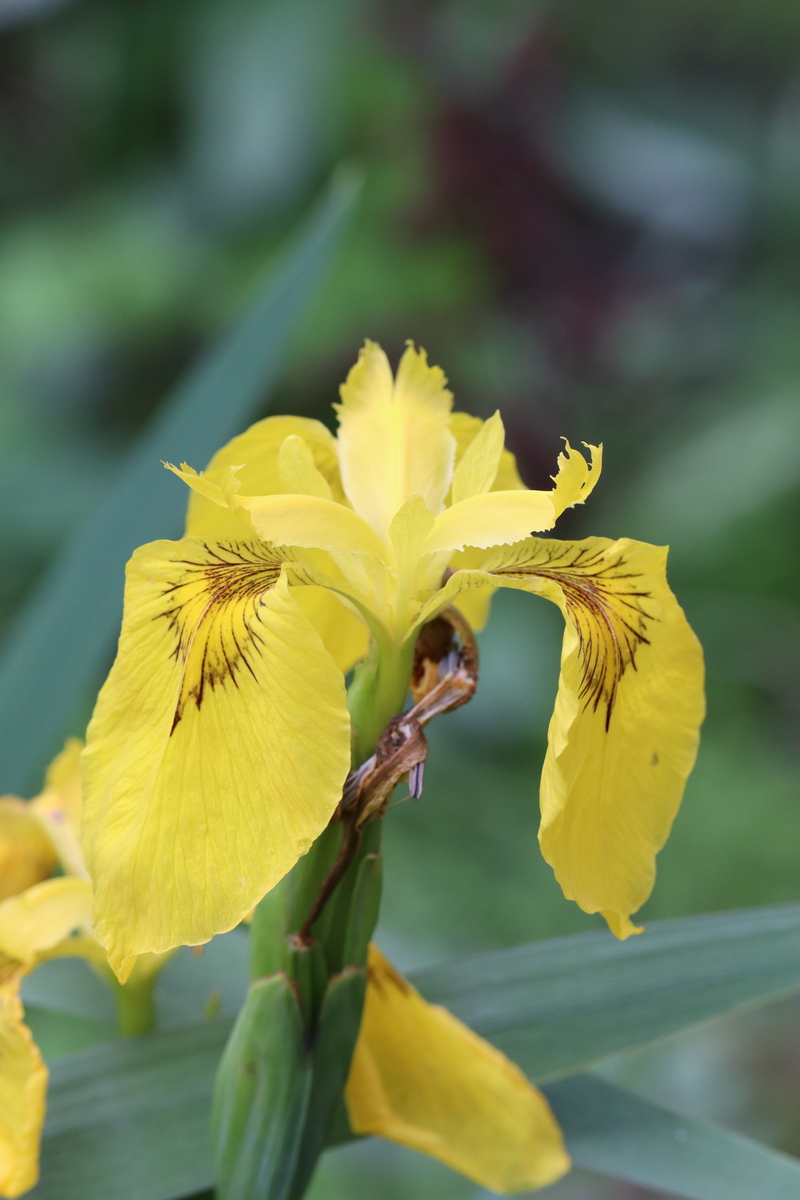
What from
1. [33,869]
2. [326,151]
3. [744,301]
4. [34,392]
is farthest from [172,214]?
[33,869]

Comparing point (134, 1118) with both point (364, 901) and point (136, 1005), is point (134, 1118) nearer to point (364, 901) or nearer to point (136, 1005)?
point (136, 1005)

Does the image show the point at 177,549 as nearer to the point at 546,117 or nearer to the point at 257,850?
the point at 257,850

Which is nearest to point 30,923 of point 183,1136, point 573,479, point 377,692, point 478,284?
point 183,1136

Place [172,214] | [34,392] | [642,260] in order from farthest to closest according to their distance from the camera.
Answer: [642,260] < [172,214] < [34,392]

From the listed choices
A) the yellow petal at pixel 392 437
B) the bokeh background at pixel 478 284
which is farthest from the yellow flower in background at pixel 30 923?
the bokeh background at pixel 478 284

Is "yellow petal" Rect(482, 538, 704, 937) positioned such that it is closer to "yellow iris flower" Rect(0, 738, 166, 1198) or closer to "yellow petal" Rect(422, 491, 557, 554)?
"yellow petal" Rect(422, 491, 557, 554)

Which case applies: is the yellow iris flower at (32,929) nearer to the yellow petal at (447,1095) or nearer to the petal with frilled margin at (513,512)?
the yellow petal at (447,1095)

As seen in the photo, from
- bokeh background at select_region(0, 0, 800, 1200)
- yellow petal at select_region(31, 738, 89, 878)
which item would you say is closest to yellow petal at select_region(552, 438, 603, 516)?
yellow petal at select_region(31, 738, 89, 878)

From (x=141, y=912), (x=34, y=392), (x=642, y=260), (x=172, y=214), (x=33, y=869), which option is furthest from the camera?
(x=642, y=260)
